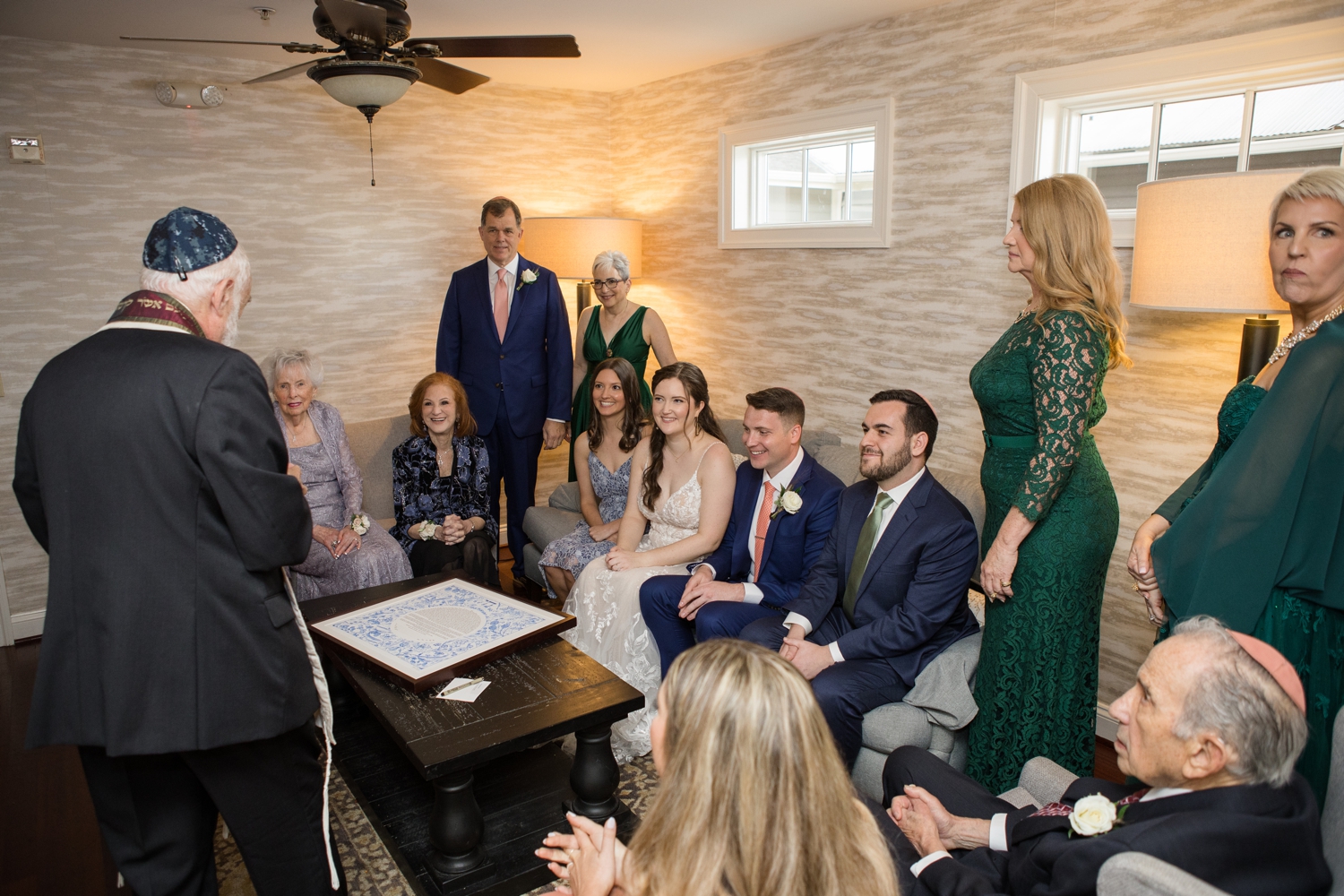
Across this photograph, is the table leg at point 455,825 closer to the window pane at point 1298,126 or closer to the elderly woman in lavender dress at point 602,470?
the elderly woman in lavender dress at point 602,470

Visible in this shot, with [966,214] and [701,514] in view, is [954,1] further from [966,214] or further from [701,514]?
[701,514]

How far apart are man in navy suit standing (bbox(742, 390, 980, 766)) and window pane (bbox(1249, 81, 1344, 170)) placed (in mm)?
1471

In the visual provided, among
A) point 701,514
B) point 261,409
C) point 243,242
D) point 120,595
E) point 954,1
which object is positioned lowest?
point 701,514

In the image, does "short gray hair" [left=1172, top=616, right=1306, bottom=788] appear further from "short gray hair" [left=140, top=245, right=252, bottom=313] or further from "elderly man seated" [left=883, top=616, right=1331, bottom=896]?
"short gray hair" [left=140, top=245, right=252, bottom=313]

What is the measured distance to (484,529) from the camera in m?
3.98

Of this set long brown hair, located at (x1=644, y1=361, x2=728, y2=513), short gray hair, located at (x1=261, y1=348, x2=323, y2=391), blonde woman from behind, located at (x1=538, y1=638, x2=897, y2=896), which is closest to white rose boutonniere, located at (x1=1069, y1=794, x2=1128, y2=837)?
blonde woman from behind, located at (x1=538, y1=638, x2=897, y2=896)

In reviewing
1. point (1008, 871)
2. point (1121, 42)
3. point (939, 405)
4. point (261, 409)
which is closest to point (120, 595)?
point (261, 409)

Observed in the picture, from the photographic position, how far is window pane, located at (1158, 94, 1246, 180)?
2959mm

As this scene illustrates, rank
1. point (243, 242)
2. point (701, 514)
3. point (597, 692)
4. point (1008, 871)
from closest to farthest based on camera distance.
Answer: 1. point (1008, 871)
2. point (597, 692)
3. point (701, 514)
4. point (243, 242)

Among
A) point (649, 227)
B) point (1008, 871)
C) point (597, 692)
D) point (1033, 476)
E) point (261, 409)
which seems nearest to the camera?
point (1008, 871)

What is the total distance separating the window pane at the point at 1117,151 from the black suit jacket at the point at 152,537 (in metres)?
3.09

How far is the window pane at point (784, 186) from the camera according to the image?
4.66 meters

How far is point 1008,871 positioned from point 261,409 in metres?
1.59

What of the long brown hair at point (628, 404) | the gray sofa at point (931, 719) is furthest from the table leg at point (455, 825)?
the long brown hair at point (628, 404)
